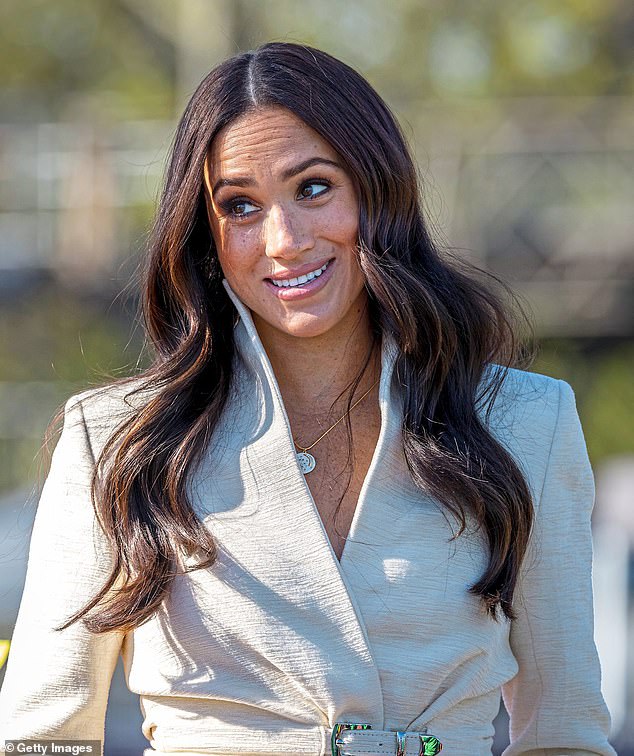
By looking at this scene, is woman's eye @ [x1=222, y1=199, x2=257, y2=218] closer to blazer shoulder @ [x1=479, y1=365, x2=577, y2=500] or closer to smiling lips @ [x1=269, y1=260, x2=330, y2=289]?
smiling lips @ [x1=269, y1=260, x2=330, y2=289]

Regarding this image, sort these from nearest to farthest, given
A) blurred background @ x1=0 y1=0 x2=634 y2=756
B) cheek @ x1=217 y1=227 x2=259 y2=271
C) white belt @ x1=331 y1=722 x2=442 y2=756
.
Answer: white belt @ x1=331 y1=722 x2=442 y2=756 < cheek @ x1=217 y1=227 x2=259 y2=271 < blurred background @ x1=0 y1=0 x2=634 y2=756

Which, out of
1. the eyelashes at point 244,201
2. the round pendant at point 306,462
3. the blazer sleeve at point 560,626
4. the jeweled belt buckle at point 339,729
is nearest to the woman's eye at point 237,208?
the eyelashes at point 244,201

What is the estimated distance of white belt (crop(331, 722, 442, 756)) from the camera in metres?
2.30

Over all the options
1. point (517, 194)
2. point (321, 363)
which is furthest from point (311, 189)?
point (517, 194)

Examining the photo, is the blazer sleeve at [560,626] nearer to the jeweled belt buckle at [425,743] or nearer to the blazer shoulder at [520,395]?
the blazer shoulder at [520,395]

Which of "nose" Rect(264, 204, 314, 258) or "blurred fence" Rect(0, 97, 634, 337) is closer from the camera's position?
"nose" Rect(264, 204, 314, 258)

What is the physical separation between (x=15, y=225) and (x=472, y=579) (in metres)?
9.34

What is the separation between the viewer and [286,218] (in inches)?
97.1

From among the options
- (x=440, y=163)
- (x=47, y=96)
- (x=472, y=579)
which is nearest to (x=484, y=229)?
(x=440, y=163)

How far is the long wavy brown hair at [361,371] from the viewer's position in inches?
A: 95.1

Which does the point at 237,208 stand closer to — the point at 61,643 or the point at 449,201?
the point at 61,643

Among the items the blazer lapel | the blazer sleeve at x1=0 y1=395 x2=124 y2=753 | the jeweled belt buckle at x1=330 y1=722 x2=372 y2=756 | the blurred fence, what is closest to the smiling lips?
the blazer lapel

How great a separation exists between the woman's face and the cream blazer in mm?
105

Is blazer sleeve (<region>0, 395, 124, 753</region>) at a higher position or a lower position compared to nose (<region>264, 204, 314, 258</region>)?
lower
